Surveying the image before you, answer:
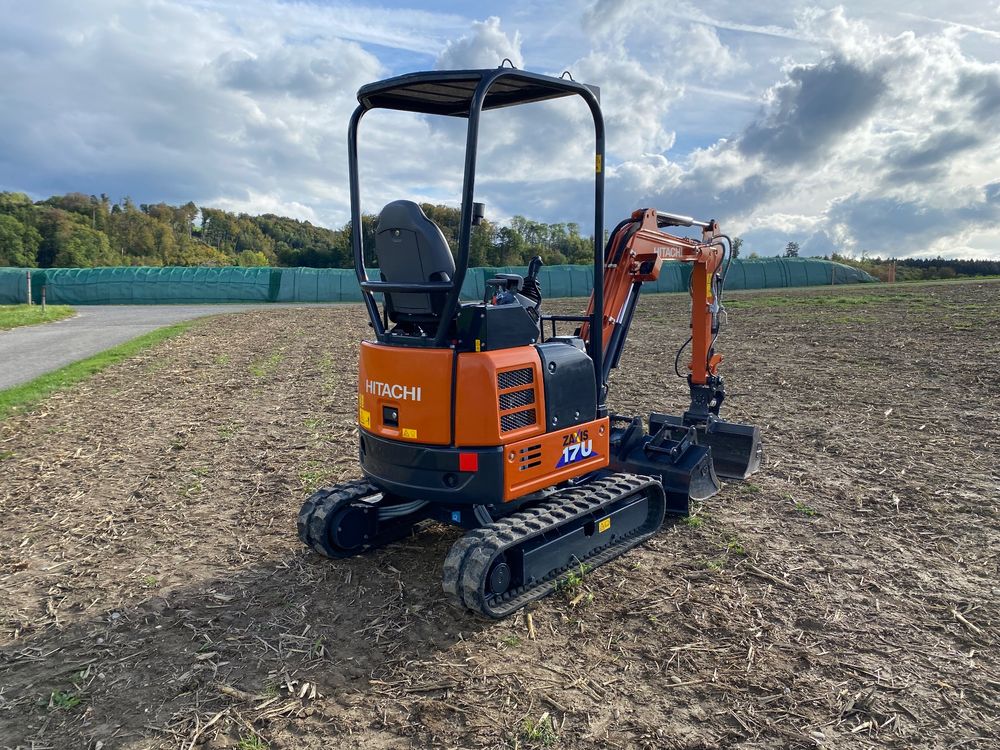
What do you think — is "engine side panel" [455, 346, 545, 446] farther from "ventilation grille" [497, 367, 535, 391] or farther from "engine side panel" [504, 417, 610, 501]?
"engine side panel" [504, 417, 610, 501]

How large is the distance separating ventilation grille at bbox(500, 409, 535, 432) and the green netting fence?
39.9 meters

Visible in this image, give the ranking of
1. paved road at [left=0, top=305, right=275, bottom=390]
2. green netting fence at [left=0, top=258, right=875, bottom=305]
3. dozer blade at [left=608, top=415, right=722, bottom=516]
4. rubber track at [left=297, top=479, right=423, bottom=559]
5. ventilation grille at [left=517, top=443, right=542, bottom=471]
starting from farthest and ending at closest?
green netting fence at [left=0, top=258, right=875, bottom=305] → paved road at [left=0, top=305, right=275, bottom=390] → dozer blade at [left=608, top=415, right=722, bottom=516] → rubber track at [left=297, top=479, right=423, bottom=559] → ventilation grille at [left=517, top=443, right=542, bottom=471]

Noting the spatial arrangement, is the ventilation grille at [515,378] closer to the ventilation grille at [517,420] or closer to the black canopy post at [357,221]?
the ventilation grille at [517,420]

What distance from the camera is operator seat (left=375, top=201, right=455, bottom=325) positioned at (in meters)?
4.99

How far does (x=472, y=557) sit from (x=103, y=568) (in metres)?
3.21

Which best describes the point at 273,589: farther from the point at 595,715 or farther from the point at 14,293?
the point at 14,293

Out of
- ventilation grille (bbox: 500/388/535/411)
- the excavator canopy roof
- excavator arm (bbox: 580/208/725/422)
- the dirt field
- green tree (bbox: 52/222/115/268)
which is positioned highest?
green tree (bbox: 52/222/115/268)

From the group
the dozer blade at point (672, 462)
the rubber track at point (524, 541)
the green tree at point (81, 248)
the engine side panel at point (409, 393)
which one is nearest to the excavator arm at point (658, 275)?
the dozer blade at point (672, 462)

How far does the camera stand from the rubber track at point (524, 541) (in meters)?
4.60

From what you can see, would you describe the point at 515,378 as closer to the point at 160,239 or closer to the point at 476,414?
the point at 476,414

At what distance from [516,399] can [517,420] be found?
15cm

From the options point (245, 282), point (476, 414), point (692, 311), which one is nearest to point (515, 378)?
point (476, 414)

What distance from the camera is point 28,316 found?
2822 centimetres

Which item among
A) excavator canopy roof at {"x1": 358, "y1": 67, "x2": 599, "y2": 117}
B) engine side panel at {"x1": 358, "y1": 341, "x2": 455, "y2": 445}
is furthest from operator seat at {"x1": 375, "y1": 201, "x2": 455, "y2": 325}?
excavator canopy roof at {"x1": 358, "y1": 67, "x2": 599, "y2": 117}
